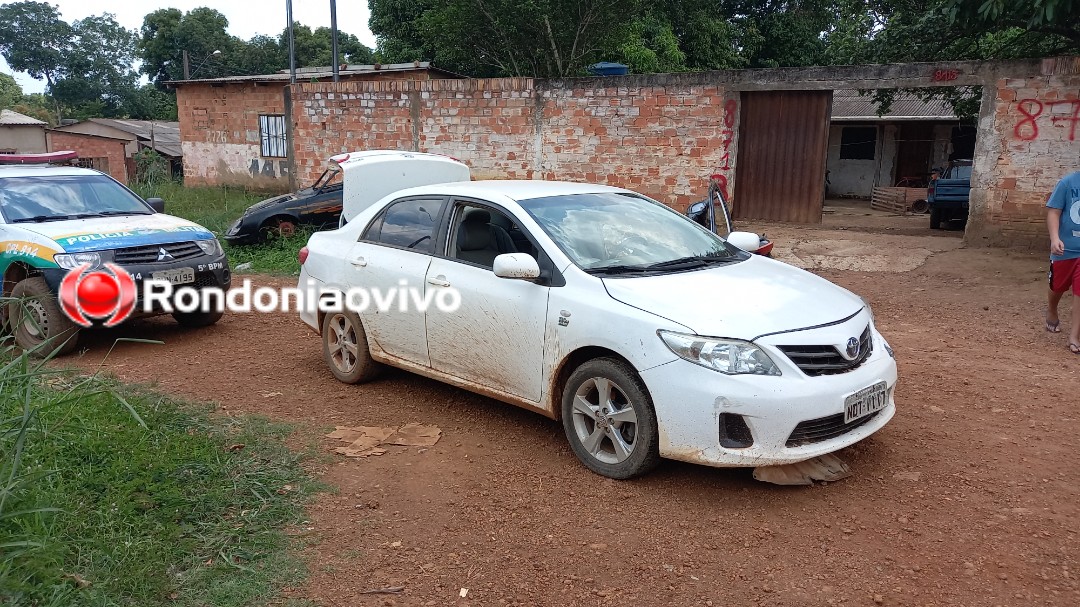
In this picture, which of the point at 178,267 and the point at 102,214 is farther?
the point at 102,214

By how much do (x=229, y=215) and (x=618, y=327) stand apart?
13.3 meters

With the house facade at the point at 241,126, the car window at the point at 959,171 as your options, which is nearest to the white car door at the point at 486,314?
the car window at the point at 959,171

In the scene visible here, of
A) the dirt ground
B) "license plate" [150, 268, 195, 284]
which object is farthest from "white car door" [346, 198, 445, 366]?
"license plate" [150, 268, 195, 284]

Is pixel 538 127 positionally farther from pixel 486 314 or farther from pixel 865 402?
pixel 865 402

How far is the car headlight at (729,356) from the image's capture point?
12.5 ft

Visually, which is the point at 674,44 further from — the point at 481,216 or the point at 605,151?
the point at 481,216

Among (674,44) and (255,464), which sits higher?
(674,44)

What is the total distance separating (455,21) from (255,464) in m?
15.0

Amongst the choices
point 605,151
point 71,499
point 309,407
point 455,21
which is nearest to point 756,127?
point 605,151

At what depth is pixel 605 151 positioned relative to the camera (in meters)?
13.4

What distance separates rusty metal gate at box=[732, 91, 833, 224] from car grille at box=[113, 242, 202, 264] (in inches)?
335

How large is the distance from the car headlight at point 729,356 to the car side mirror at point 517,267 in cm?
104

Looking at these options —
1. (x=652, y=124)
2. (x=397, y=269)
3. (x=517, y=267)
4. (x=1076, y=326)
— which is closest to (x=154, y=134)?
(x=652, y=124)

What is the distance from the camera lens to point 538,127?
13.8m
